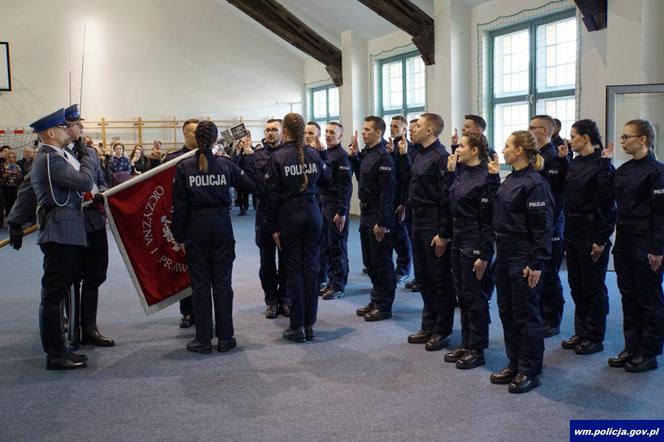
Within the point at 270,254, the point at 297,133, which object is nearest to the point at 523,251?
the point at 297,133

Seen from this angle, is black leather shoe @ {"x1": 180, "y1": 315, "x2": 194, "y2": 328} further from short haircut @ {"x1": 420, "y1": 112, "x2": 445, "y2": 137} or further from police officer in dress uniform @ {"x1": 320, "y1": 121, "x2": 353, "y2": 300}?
short haircut @ {"x1": 420, "y1": 112, "x2": 445, "y2": 137}

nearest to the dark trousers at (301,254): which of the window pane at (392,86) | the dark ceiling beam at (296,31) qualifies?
the window pane at (392,86)

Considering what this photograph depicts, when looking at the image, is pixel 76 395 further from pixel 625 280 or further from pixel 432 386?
pixel 625 280

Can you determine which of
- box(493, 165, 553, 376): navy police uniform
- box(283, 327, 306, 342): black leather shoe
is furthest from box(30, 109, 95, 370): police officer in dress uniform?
box(493, 165, 553, 376): navy police uniform

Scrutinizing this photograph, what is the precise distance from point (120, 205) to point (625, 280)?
320cm

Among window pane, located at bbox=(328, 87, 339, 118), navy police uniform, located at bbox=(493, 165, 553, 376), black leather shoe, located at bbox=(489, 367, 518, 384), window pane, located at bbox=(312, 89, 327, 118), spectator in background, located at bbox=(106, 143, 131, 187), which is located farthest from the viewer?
window pane, located at bbox=(312, 89, 327, 118)

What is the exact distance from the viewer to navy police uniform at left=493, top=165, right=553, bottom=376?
339 centimetres

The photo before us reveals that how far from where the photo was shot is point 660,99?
21.3 feet

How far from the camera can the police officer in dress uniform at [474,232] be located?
12.3 feet

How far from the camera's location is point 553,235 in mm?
4574

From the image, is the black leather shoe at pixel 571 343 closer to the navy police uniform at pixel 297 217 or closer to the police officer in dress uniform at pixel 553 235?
the police officer in dress uniform at pixel 553 235

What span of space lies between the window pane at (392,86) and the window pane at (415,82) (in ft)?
1.04

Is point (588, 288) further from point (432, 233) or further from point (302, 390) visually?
point (302, 390)

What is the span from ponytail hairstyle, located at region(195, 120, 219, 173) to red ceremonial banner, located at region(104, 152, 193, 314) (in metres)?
0.44
